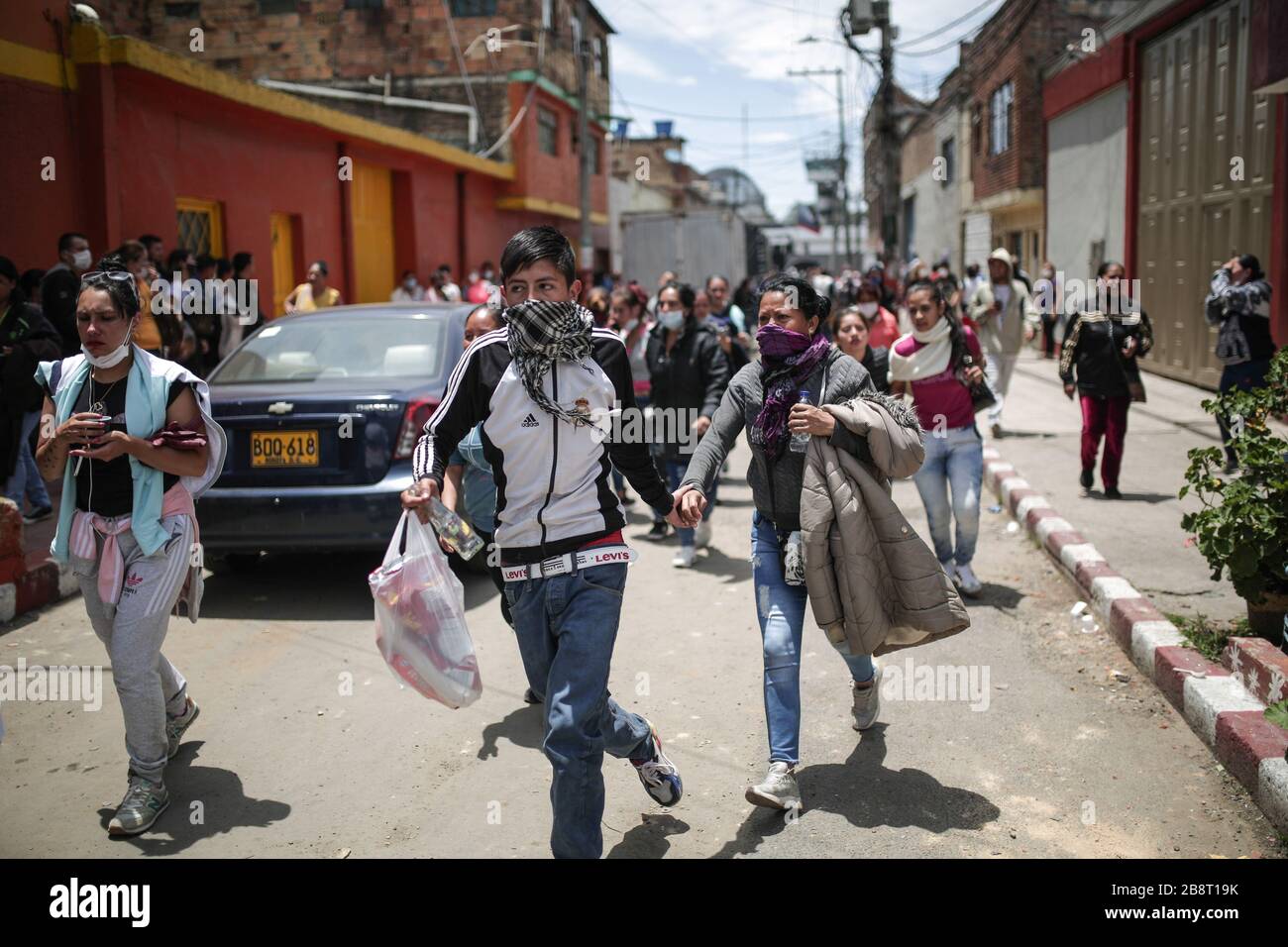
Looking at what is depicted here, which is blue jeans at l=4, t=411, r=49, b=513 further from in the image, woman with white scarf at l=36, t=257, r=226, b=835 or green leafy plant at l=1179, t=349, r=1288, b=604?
green leafy plant at l=1179, t=349, r=1288, b=604

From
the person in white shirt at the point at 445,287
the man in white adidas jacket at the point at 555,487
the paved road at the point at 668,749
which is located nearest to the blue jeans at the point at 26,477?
the paved road at the point at 668,749

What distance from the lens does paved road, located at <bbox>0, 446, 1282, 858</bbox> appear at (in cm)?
390

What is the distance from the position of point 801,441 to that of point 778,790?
3.95 feet

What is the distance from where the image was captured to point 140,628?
13.4 ft

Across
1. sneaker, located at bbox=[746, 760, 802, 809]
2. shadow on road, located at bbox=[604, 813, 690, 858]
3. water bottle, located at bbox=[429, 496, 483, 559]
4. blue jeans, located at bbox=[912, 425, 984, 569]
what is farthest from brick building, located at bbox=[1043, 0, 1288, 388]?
water bottle, located at bbox=[429, 496, 483, 559]

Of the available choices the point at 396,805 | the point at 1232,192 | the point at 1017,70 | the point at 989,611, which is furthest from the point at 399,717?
the point at 1017,70

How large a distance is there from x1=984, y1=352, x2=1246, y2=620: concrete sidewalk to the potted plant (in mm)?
995

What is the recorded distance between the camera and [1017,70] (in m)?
28.5

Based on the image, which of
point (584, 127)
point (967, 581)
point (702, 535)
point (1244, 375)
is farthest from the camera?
point (584, 127)

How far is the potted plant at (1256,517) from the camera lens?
486cm

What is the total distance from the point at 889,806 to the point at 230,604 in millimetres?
4330

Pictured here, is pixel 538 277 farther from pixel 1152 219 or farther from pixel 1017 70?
pixel 1017 70
